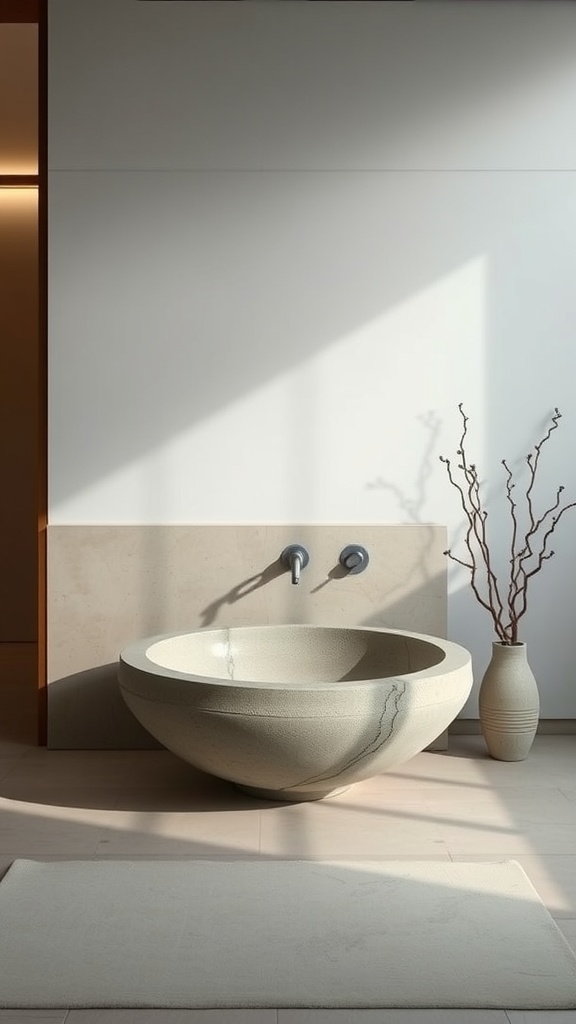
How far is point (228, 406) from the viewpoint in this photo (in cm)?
353

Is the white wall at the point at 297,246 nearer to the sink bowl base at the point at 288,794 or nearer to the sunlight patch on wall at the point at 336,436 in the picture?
the sunlight patch on wall at the point at 336,436

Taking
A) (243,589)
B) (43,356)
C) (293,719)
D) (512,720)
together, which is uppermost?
(43,356)

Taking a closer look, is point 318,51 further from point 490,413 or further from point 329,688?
point 329,688

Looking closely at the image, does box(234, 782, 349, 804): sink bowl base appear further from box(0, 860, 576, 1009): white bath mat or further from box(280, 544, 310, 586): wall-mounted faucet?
box(280, 544, 310, 586): wall-mounted faucet

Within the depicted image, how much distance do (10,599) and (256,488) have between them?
2449 millimetres

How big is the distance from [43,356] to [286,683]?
136 centimetres

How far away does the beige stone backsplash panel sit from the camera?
11.6 ft

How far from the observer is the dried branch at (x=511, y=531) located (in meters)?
3.54

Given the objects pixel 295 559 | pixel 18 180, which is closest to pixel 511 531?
pixel 295 559

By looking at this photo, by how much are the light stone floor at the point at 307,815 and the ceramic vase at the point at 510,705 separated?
0.06 metres

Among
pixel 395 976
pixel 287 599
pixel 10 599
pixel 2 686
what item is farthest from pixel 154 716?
pixel 10 599

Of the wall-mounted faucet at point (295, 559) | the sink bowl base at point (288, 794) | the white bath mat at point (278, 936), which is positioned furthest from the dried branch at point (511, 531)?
the white bath mat at point (278, 936)

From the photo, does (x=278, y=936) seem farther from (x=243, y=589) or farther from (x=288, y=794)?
(x=243, y=589)

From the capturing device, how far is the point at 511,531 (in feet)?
11.7
